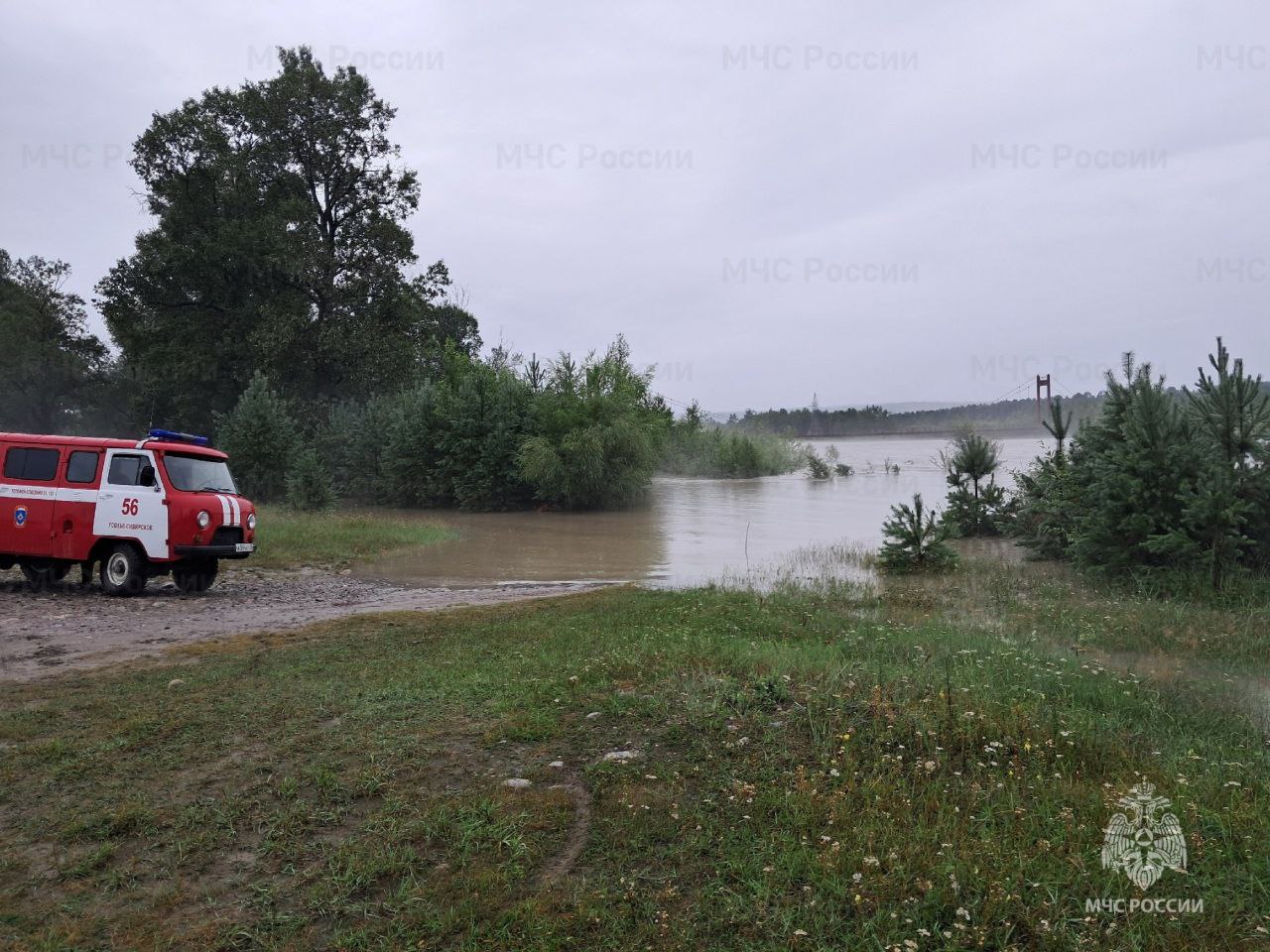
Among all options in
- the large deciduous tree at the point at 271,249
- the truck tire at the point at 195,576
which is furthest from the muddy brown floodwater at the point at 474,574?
the large deciduous tree at the point at 271,249

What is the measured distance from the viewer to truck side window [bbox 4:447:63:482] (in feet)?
44.9

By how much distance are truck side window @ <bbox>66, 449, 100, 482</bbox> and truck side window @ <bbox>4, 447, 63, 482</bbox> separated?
303 millimetres

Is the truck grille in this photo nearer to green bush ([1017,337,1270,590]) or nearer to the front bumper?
the front bumper

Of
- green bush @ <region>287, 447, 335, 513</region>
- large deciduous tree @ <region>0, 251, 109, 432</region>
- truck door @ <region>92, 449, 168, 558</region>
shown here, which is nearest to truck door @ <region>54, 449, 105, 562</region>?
truck door @ <region>92, 449, 168, 558</region>

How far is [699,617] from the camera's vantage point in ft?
35.2

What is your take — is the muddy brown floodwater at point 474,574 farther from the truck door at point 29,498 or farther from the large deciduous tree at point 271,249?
the large deciduous tree at point 271,249

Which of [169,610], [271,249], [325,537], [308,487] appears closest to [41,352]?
[271,249]

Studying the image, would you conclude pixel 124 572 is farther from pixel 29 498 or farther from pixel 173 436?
pixel 173 436

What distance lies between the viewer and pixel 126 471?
13.6 meters

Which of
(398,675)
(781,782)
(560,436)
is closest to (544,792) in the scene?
(781,782)

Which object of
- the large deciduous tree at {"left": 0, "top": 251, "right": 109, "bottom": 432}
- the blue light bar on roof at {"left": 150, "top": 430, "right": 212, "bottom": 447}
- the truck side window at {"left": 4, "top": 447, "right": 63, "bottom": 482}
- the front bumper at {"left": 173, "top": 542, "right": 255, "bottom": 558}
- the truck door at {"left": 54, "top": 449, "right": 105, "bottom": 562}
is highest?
the large deciduous tree at {"left": 0, "top": 251, "right": 109, "bottom": 432}

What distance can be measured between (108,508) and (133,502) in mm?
426

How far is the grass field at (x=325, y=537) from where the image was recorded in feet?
64.2

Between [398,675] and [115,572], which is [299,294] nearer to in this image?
[115,572]
